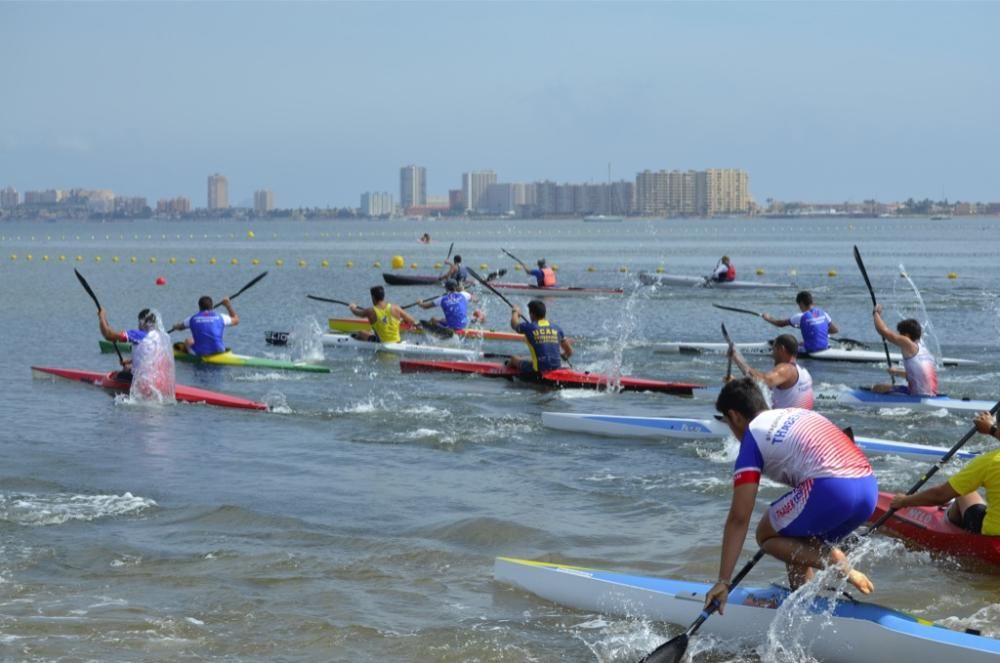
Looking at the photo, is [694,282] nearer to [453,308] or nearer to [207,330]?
[453,308]

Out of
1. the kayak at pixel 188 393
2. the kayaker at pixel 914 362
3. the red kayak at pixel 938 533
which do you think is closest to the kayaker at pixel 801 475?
the red kayak at pixel 938 533

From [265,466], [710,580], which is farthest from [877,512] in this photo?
[265,466]

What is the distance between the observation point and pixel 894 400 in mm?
16141

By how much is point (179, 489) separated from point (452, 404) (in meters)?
5.84

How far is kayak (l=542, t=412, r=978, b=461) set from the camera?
1337 centimetres

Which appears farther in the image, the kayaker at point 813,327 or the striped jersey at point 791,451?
the kayaker at point 813,327

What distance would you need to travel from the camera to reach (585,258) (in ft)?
241

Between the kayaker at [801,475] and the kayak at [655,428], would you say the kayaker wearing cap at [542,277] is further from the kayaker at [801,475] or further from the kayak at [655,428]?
the kayaker at [801,475]

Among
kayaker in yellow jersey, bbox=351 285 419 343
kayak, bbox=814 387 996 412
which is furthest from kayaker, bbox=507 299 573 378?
kayaker in yellow jersey, bbox=351 285 419 343

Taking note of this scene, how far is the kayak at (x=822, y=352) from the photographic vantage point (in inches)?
845

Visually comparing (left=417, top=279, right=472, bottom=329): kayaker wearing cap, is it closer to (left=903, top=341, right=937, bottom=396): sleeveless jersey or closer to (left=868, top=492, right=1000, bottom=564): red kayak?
(left=903, top=341, right=937, bottom=396): sleeveless jersey

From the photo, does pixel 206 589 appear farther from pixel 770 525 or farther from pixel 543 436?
pixel 543 436

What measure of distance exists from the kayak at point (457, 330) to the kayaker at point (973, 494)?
13.9 m

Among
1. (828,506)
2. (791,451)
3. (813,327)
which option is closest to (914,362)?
(813,327)
